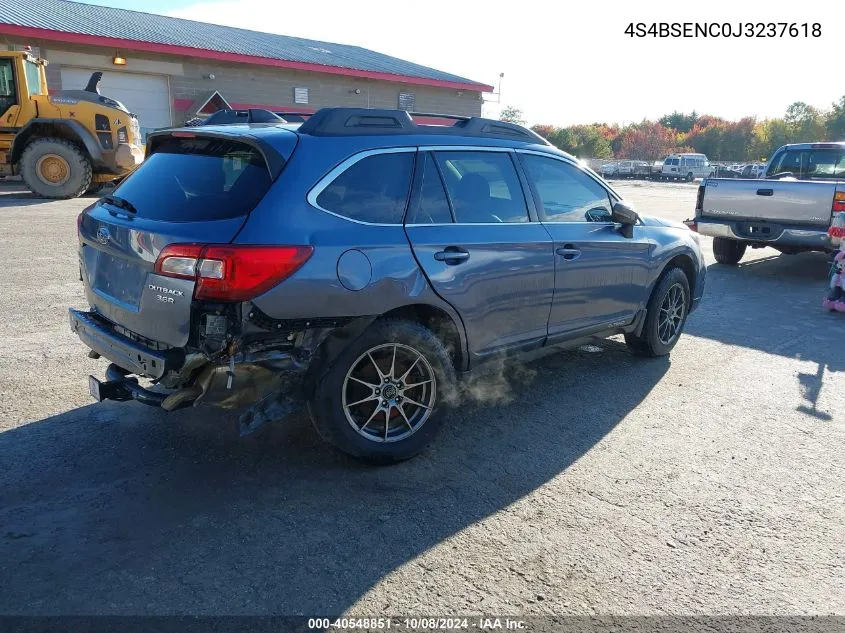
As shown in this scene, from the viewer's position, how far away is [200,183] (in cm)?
341

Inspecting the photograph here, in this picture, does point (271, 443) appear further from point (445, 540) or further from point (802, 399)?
point (802, 399)

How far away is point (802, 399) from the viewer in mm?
4836

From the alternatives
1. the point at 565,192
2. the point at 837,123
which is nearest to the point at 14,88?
the point at 565,192

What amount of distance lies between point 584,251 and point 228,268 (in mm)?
2495

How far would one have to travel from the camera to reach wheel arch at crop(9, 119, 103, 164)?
1441cm

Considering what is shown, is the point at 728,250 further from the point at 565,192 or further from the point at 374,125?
the point at 374,125

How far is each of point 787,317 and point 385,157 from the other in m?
5.67

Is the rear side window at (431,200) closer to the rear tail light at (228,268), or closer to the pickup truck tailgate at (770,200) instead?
the rear tail light at (228,268)

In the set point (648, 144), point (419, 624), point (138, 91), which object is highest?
point (648, 144)

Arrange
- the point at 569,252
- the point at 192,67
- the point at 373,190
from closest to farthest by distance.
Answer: the point at 373,190 < the point at 569,252 < the point at 192,67

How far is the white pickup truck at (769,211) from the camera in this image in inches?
347

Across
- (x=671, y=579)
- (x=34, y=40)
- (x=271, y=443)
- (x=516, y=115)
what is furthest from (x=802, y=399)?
(x=516, y=115)

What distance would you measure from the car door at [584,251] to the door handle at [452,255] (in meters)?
0.85

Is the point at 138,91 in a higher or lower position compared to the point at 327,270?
higher
